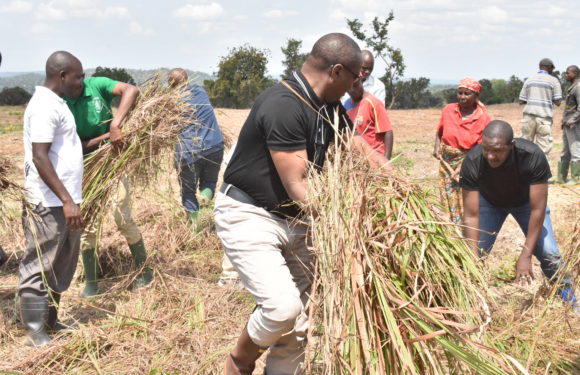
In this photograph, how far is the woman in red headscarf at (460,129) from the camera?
17.2 feet

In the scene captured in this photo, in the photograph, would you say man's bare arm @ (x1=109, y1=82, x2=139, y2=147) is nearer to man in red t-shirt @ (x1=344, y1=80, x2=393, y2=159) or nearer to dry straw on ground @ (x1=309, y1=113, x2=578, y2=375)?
man in red t-shirt @ (x1=344, y1=80, x2=393, y2=159)

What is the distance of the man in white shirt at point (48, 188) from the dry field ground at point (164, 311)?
21 cm

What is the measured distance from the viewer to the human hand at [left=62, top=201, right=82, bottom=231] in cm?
353

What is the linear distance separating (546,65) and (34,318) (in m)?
7.20

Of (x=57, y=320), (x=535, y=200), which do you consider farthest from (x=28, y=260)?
(x=535, y=200)

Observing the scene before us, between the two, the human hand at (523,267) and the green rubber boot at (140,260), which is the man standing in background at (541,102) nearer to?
the human hand at (523,267)

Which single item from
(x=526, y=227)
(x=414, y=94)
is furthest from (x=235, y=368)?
Answer: (x=414, y=94)

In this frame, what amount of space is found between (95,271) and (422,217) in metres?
2.89

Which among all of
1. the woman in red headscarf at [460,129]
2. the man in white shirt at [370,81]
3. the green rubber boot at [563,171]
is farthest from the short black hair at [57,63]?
the green rubber boot at [563,171]

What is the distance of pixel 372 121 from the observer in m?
4.80

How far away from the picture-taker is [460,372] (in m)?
2.26

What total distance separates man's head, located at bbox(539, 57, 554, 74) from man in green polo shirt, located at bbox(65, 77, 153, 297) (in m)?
6.05

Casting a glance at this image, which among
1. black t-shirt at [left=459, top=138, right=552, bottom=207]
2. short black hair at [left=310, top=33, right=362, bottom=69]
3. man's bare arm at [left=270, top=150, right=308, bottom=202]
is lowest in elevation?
black t-shirt at [left=459, top=138, right=552, bottom=207]

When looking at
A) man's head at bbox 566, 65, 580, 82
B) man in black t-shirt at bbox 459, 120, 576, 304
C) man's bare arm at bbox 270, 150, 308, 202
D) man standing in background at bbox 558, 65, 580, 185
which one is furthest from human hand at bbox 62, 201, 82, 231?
man's head at bbox 566, 65, 580, 82
